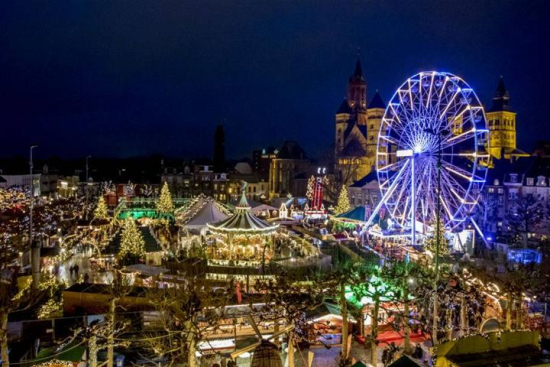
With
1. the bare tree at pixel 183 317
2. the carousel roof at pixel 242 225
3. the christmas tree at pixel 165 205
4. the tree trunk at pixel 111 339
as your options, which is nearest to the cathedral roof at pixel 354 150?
the christmas tree at pixel 165 205

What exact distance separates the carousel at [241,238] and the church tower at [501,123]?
2529 inches

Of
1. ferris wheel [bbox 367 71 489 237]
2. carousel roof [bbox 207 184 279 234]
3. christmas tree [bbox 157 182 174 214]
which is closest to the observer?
carousel roof [bbox 207 184 279 234]

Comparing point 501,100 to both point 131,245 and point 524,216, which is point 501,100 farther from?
point 131,245

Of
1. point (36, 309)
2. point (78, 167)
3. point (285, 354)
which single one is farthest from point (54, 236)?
point (78, 167)

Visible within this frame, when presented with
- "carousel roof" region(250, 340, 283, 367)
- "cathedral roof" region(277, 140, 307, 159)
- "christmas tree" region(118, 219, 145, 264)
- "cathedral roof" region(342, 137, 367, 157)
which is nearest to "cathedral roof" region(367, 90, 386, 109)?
"cathedral roof" region(342, 137, 367, 157)

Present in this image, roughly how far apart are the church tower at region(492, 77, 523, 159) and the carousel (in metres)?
64.2

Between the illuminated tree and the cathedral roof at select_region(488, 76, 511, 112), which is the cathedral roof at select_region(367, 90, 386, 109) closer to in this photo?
the cathedral roof at select_region(488, 76, 511, 112)

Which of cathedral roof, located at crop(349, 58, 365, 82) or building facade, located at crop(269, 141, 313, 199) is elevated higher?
cathedral roof, located at crop(349, 58, 365, 82)

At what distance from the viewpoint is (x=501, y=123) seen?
7994cm

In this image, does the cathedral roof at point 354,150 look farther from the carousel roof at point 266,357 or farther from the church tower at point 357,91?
the carousel roof at point 266,357

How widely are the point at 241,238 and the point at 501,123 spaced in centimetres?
6832

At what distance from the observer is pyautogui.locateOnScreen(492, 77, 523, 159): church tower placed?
79.3m

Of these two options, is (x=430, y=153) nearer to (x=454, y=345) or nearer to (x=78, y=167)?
(x=454, y=345)

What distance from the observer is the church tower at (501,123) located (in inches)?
3123
